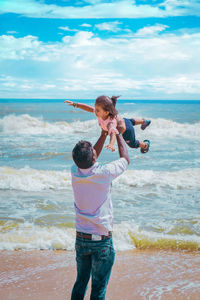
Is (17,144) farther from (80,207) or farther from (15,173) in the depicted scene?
(80,207)

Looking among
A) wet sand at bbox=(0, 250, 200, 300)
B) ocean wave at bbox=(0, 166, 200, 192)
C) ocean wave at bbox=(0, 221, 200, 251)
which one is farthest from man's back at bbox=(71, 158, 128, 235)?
ocean wave at bbox=(0, 166, 200, 192)

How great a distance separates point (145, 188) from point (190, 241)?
4.02m

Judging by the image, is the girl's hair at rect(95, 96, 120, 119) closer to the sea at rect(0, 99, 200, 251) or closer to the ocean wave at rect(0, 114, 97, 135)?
the sea at rect(0, 99, 200, 251)

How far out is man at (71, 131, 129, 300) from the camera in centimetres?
262

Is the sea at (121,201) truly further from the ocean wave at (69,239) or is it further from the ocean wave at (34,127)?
the ocean wave at (34,127)

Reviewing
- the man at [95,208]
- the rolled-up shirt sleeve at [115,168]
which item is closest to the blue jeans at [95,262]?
the man at [95,208]

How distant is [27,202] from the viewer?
8297mm

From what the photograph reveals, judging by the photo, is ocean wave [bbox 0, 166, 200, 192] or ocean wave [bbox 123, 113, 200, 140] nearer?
ocean wave [bbox 0, 166, 200, 192]

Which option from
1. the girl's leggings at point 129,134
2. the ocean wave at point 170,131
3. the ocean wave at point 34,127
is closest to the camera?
the girl's leggings at point 129,134

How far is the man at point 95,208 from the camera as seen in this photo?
262 centimetres

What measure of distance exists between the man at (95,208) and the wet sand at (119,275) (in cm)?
154

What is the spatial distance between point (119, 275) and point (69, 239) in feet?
5.19

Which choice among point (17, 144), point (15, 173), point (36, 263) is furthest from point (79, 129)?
point (36, 263)

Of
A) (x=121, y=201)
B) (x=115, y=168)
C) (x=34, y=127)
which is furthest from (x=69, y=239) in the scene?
(x=34, y=127)
